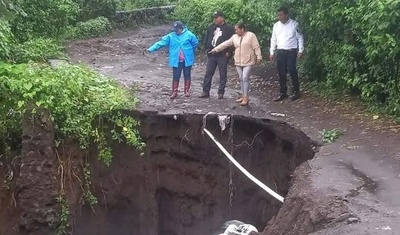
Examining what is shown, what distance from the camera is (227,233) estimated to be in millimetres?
9742

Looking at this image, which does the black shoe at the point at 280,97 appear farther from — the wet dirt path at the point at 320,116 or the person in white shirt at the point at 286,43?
the person in white shirt at the point at 286,43

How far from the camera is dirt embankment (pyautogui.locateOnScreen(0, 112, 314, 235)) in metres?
11.3

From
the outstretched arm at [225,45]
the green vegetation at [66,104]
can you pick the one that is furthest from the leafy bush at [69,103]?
the outstretched arm at [225,45]

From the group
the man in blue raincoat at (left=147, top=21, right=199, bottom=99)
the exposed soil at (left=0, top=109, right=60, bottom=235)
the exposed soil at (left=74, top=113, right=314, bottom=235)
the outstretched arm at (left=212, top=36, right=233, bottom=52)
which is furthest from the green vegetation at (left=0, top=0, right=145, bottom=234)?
the outstretched arm at (left=212, top=36, right=233, bottom=52)

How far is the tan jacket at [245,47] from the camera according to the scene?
11.6 metres

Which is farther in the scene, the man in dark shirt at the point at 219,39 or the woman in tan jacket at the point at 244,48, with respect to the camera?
the man in dark shirt at the point at 219,39

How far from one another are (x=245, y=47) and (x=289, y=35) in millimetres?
838

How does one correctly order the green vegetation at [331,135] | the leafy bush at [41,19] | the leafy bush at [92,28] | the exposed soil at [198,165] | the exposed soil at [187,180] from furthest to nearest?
1. the leafy bush at [92,28]
2. the leafy bush at [41,19]
3. the exposed soil at [187,180]
4. the green vegetation at [331,135]
5. the exposed soil at [198,165]

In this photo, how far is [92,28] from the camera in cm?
2189

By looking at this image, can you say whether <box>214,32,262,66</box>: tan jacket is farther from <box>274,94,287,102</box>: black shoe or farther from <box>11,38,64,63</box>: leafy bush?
<box>11,38,64,63</box>: leafy bush

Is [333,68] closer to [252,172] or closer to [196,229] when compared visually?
[252,172]

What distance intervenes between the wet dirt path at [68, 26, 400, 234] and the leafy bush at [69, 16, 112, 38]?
1759mm

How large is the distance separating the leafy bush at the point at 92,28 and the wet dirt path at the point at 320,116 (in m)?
1.76

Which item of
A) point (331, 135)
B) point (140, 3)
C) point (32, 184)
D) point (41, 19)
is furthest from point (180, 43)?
point (140, 3)
